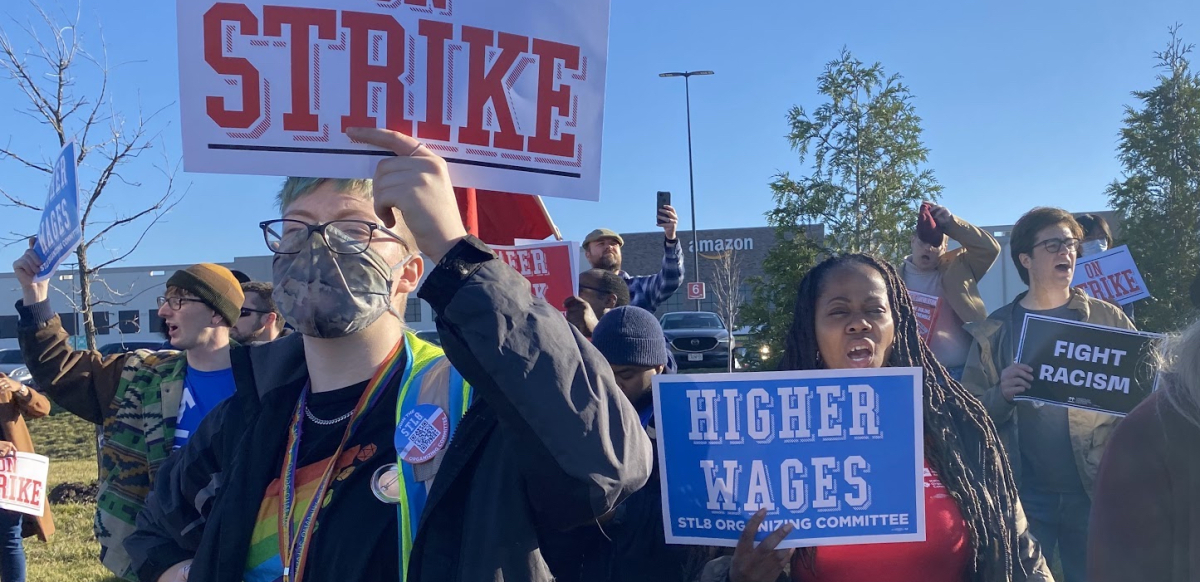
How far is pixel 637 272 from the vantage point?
43219 millimetres

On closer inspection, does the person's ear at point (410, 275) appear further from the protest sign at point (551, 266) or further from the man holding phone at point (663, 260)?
the man holding phone at point (663, 260)

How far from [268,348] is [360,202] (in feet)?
1.51

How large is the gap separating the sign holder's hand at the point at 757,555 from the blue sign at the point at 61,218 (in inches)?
116

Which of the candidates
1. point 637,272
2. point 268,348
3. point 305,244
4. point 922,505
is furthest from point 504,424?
point 637,272

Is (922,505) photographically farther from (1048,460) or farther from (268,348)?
(1048,460)

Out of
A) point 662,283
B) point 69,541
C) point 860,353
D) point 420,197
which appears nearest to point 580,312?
point 662,283

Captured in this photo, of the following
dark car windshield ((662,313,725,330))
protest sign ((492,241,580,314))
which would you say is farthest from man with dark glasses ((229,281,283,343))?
dark car windshield ((662,313,725,330))

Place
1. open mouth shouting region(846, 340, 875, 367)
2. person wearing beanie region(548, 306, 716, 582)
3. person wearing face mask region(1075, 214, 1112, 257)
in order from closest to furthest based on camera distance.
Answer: person wearing beanie region(548, 306, 716, 582)
open mouth shouting region(846, 340, 875, 367)
person wearing face mask region(1075, 214, 1112, 257)

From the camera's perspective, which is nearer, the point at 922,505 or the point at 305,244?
the point at 305,244

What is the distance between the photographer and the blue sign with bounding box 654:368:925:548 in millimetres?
2227

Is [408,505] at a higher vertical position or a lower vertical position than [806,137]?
lower

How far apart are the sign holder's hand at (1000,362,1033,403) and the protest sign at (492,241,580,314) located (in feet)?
9.47

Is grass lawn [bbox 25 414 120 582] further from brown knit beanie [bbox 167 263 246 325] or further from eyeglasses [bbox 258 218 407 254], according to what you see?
eyeglasses [bbox 258 218 407 254]

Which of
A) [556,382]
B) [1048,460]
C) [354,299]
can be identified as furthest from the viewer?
[1048,460]
